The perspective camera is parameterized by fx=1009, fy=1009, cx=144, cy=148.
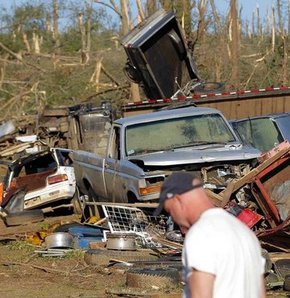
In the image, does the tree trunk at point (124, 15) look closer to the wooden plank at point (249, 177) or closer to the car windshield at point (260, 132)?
the car windshield at point (260, 132)

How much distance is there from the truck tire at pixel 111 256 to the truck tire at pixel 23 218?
174 inches

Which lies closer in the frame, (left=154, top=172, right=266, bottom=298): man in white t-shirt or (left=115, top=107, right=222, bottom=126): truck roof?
(left=154, top=172, right=266, bottom=298): man in white t-shirt

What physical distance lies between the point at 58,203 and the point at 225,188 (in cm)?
→ 631

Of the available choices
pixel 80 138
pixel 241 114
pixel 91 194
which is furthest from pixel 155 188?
pixel 80 138

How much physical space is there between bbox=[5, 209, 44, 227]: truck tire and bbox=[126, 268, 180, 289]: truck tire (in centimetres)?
642

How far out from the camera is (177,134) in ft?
50.0

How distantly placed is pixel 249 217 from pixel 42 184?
698 centimetres

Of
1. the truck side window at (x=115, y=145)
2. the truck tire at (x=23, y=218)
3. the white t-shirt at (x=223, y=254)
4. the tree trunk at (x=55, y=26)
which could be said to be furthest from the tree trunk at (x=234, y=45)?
the white t-shirt at (x=223, y=254)

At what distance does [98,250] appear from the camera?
12.8 m

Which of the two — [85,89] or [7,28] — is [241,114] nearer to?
[85,89]

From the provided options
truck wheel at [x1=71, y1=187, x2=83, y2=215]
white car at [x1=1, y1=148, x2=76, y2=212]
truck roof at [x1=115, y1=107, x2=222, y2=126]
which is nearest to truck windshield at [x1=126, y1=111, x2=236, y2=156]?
truck roof at [x1=115, y1=107, x2=222, y2=126]

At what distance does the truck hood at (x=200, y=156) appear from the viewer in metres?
13.7

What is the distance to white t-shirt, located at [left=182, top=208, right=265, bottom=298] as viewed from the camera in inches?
173

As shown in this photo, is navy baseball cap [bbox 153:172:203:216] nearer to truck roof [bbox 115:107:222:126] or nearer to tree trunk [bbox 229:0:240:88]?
truck roof [bbox 115:107:222:126]
